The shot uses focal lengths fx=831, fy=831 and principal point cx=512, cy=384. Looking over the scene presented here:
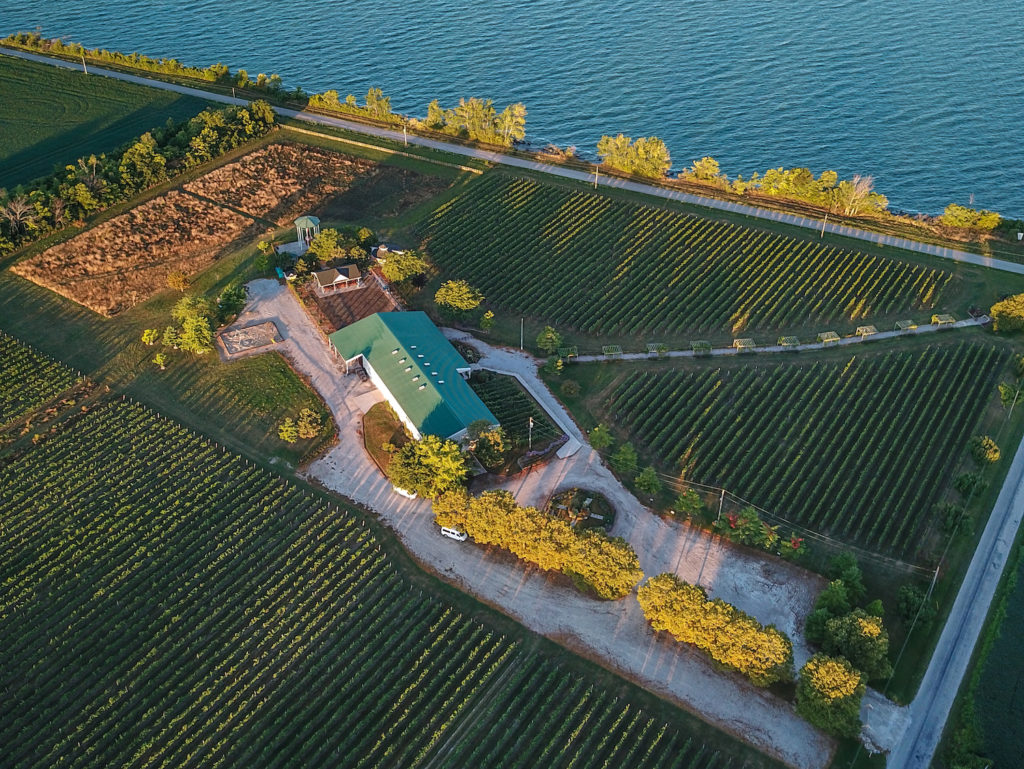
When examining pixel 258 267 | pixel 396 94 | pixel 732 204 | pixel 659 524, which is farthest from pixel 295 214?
pixel 659 524

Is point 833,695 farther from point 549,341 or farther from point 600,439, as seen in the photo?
point 549,341

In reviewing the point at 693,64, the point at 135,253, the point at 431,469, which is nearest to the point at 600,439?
the point at 431,469

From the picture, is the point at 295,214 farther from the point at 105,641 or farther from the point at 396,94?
the point at 105,641

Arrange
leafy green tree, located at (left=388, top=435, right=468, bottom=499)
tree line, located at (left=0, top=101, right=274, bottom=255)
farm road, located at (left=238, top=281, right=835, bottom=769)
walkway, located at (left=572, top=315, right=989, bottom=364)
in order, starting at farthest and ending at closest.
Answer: tree line, located at (left=0, top=101, right=274, bottom=255) < walkway, located at (left=572, top=315, right=989, bottom=364) < leafy green tree, located at (left=388, top=435, right=468, bottom=499) < farm road, located at (left=238, top=281, right=835, bottom=769)

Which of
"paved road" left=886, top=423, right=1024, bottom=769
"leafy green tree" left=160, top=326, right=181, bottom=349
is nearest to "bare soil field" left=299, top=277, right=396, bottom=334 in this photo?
"leafy green tree" left=160, top=326, right=181, bottom=349

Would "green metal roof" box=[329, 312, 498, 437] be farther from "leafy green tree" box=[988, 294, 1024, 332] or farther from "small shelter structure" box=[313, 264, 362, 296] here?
"leafy green tree" box=[988, 294, 1024, 332]

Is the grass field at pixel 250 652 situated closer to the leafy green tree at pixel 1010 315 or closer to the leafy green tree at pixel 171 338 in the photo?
the leafy green tree at pixel 171 338
